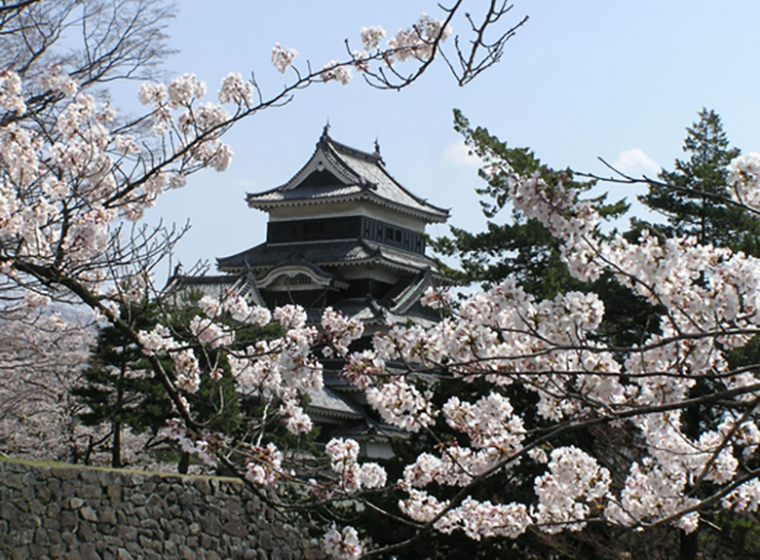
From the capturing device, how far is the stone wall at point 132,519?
29.5 ft

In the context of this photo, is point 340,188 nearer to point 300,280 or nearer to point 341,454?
point 300,280

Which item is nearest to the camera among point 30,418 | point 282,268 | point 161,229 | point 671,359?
point 671,359

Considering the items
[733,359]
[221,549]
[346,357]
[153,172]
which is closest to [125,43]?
[153,172]

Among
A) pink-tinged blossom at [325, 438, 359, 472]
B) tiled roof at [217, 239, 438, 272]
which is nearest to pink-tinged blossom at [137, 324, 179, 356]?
pink-tinged blossom at [325, 438, 359, 472]

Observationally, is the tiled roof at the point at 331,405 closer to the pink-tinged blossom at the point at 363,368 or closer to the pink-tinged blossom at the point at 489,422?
the pink-tinged blossom at the point at 489,422

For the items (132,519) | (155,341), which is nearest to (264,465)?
(155,341)

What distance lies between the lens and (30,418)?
51.0 feet

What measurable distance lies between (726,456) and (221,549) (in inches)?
313

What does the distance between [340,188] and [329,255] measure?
7.52ft

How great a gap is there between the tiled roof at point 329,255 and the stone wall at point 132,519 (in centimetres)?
1260

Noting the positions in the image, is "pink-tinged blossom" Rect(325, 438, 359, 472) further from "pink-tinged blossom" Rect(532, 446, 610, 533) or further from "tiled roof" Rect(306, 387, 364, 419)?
"tiled roof" Rect(306, 387, 364, 419)

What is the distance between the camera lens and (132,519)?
32.8 feet

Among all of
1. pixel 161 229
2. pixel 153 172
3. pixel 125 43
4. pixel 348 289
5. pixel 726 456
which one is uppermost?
pixel 348 289

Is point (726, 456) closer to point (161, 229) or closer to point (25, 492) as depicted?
point (161, 229)
